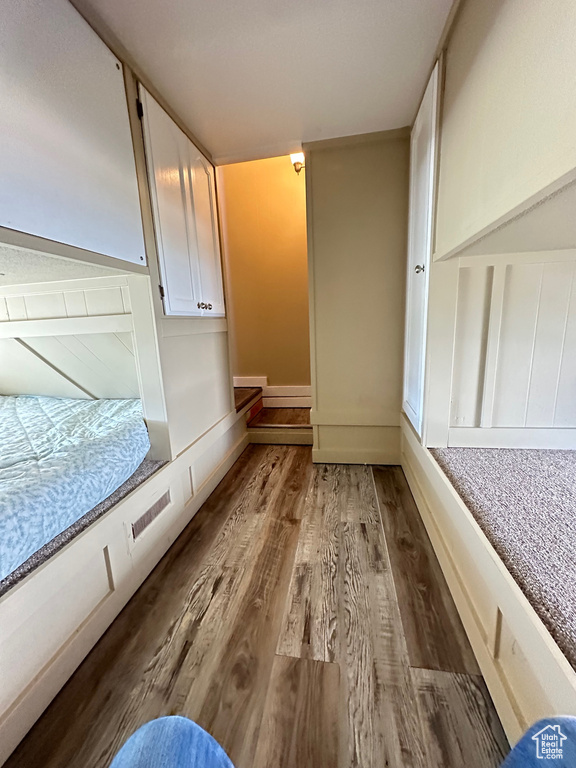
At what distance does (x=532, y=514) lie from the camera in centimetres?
94

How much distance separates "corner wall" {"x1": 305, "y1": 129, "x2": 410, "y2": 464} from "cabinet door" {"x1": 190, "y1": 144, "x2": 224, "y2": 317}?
0.65m

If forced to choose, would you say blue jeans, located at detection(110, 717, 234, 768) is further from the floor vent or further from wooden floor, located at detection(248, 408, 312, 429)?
wooden floor, located at detection(248, 408, 312, 429)

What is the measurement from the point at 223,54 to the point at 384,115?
93cm

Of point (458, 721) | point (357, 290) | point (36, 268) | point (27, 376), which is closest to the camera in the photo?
point (458, 721)

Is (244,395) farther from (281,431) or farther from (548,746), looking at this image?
(548,746)

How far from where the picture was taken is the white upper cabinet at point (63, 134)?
87 cm

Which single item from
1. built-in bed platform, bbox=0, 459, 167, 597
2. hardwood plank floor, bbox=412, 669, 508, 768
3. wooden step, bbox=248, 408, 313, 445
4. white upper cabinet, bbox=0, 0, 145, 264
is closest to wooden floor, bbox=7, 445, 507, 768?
hardwood plank floor, bbox=412, 669, 508, 768

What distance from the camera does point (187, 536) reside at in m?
1.61

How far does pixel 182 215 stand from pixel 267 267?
149 cm

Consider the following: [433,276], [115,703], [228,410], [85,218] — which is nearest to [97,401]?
[228,410]

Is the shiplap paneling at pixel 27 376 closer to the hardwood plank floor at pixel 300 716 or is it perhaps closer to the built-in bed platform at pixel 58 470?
the built-in bed platform at pixel 58 470

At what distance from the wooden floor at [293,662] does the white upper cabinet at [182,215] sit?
129cm

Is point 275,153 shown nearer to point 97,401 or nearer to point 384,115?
point 384,115

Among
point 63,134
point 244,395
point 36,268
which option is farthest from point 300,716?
point 244,395
